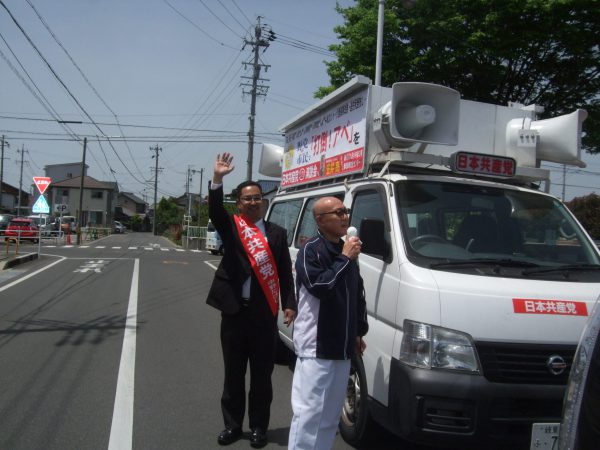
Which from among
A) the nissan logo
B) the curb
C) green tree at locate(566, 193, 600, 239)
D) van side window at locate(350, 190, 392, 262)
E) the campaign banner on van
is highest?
green tree at locate(566, 193, 600, 239)

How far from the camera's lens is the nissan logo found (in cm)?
311

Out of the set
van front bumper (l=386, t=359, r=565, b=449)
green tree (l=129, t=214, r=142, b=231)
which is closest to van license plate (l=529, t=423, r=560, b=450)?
van front bumper (l=386, t=359, r=565, b=449)

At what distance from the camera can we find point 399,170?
4215mm

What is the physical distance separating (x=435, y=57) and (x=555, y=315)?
11.7m

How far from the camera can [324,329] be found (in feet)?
10.3

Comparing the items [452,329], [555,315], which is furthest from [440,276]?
[555,315]

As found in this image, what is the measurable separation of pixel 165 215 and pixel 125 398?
7566 cm

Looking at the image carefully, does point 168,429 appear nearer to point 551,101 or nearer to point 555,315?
point 555,315

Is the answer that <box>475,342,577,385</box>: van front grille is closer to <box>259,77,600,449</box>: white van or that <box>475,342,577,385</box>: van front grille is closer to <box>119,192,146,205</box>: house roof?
<box>259,77,600,449</box>: white van

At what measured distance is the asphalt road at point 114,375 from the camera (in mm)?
4156

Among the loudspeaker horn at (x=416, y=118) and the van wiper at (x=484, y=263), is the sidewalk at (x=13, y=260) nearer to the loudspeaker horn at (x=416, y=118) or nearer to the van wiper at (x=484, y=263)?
the loudspeaker horn at (x=416, y=118)

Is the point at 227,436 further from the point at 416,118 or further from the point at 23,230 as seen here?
the point at 23,230

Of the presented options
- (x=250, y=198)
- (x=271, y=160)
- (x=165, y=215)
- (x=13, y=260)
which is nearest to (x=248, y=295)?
(x=250, y=198)

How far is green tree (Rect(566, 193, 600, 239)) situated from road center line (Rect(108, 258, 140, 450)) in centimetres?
3782
